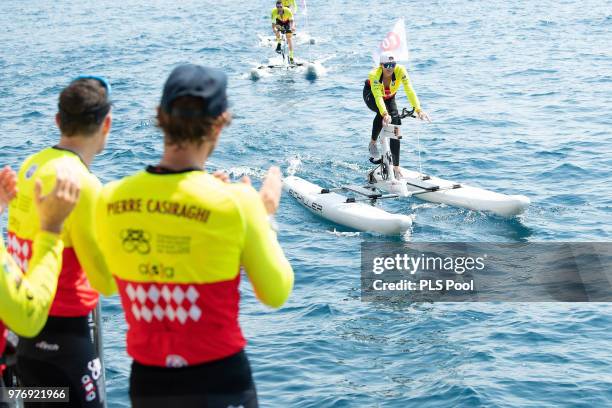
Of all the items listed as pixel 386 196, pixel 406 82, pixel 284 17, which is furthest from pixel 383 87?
pixel 284 17

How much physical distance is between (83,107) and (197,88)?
2.87ft

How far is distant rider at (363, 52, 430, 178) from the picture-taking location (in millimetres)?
14594

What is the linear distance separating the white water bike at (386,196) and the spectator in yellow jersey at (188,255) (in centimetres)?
1029

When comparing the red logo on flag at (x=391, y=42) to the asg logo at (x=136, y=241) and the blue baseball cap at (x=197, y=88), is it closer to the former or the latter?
the blue baseball cap at (x=197, y=88)

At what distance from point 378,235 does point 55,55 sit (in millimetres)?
23671

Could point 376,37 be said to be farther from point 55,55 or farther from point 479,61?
point 55,55

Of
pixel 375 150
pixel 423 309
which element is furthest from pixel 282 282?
pixel 375 150

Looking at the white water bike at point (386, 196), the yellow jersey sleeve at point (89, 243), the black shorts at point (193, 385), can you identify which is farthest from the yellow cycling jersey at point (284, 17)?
the black shorts at point (193, 385)

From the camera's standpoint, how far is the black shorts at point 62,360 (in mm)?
4055

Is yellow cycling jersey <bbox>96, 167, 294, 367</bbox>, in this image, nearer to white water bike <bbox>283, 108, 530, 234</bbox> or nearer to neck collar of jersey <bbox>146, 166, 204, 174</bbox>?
neck collar of jersey <bbox>146, 166, 204, 174</bbox>

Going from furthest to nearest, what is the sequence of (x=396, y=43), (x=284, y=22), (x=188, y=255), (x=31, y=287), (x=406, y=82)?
(x=284, y=22) < (x=406, y=82) < (x=396, y=43) < (x=31, y=287) < (x=188, y=255)

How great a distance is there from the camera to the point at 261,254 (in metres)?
3.21

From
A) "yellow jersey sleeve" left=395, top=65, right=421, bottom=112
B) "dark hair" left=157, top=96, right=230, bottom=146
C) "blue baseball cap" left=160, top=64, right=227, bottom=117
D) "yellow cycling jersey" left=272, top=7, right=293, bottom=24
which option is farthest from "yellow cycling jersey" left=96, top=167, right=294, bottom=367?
"yellow cycling jersey" left=272, top=7, right=293, bottom=24

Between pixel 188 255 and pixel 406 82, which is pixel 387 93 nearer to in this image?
pixel 406 82
